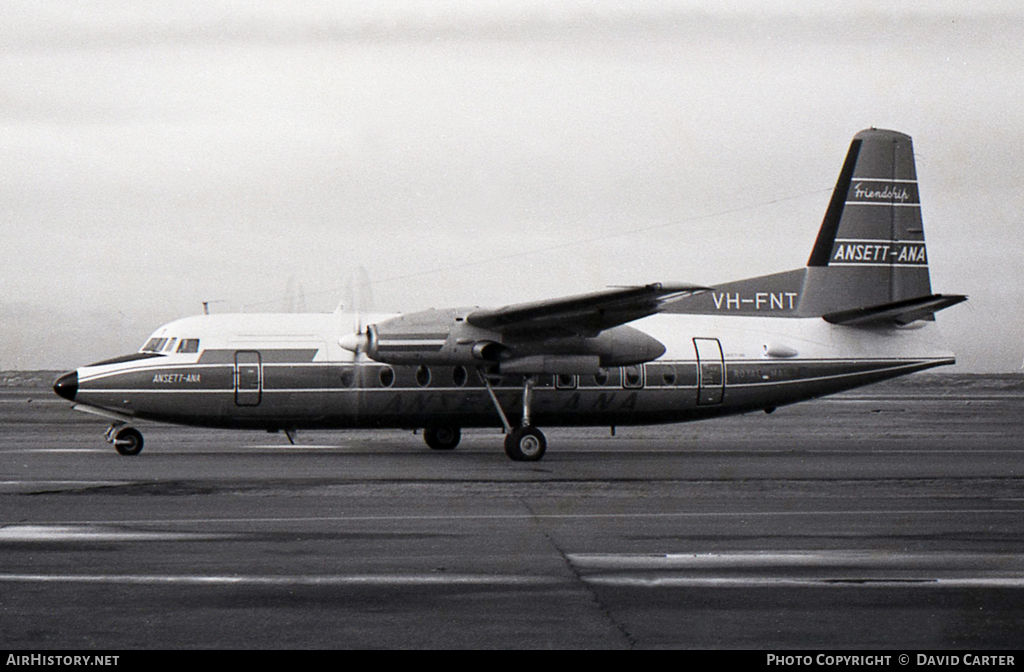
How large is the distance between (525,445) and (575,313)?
116 inches

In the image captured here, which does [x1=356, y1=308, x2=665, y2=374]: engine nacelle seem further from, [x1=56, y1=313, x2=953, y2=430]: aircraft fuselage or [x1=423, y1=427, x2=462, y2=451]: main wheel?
[x1=423, y1=427, x2=462, y2=451]: main wheel

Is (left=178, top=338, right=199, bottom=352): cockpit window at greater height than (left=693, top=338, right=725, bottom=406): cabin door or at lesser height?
greater

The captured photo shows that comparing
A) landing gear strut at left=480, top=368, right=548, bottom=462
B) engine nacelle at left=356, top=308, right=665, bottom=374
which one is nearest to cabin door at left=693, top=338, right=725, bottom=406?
engine nacelle at left=356, top=308, right=665, bottom=374

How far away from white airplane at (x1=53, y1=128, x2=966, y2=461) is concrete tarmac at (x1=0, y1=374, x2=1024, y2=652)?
1317 millimetres

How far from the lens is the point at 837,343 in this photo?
82.4 feet

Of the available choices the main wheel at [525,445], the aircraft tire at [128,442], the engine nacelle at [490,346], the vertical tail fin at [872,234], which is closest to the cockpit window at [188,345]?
the aircraft tire at [128,442]

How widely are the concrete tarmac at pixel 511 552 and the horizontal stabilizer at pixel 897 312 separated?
3.80 metres

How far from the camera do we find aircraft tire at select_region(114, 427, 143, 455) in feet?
74.4

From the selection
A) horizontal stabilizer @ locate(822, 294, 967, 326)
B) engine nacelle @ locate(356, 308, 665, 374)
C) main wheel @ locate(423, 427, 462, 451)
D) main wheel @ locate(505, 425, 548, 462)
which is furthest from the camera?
main wheel @ locate(423, 427, 462, 451)

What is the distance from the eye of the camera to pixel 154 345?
75.9 ft

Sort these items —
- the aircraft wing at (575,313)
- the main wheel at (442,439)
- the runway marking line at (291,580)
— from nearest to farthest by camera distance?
1. the runway marking line at (291,580)
2. the aircraft wing at (575,313)
3. the main wheel at (442,439)

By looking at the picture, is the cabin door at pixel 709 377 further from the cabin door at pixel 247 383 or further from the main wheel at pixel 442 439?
the cabin door at pixel 247 383

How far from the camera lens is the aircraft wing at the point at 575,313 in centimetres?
2069
